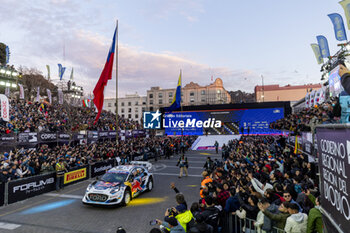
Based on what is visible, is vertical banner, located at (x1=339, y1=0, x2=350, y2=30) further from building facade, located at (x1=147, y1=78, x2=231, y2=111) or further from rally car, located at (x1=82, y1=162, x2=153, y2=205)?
building facade, located at (x1=147, y1=78, x2=231, y2=111)

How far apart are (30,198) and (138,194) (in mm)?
5689

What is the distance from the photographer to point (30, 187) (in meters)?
12.0

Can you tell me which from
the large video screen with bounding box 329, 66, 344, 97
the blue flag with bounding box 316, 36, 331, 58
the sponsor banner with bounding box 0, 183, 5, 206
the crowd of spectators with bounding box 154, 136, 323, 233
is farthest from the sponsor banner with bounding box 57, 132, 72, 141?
the blue flag with bounding box 316, 36, 331, 58

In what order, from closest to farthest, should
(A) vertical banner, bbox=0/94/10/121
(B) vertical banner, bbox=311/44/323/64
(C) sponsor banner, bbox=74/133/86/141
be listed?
1. (A) vertical banner, bbox=0/94/10/121
2. (B) vertical banner, bbox=311/44/323/64
3. (C) sponsor banner, bbox=74/133/86/141

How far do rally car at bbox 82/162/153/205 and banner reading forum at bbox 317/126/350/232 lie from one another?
27.9 feet

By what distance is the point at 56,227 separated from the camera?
8.33 meters

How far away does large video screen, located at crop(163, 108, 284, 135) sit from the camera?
43.8 m

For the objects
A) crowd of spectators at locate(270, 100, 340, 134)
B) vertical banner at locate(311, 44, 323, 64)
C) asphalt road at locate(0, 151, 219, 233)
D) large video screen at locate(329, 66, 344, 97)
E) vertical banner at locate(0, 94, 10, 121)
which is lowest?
asphalt road at locate(0, 151, 219, 233)

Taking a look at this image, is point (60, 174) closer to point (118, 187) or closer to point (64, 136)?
point (118, 187)

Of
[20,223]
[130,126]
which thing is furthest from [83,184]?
[130,126]

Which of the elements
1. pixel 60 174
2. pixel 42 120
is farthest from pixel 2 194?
pixel 42 120

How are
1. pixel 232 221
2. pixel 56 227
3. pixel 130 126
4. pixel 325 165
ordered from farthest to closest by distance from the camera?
pixel 130 126 → pixel 56 227 → pixel 232 221 → pixel 325 165

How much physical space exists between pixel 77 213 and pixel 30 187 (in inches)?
162

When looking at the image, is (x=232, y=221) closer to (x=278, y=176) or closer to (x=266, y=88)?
(x=278, y=176)
